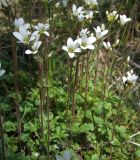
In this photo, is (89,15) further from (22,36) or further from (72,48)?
(22,36)

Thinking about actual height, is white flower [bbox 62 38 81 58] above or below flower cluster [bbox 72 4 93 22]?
below

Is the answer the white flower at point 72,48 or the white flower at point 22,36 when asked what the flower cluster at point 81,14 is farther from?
the white flower at point 22,36

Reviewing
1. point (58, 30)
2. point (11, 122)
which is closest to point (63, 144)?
point (11, 122)

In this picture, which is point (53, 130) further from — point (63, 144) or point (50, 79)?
point (50, 79)

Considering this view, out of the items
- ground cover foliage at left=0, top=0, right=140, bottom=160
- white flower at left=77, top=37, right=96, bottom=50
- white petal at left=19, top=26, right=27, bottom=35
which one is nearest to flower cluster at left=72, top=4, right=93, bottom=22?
ground cover foliage at left=0, top=0, right=140, bottom=160

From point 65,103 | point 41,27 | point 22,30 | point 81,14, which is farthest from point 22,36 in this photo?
point 65,103

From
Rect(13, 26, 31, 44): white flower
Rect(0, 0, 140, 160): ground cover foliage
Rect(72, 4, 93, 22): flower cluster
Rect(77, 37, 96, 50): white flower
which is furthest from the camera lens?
Rect(72, 4, 93, 22): flower cluster

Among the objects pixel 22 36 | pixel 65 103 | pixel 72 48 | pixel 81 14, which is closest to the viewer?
pixel 22 36

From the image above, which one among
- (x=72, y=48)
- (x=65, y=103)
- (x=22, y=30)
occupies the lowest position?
(x=65, y=103)

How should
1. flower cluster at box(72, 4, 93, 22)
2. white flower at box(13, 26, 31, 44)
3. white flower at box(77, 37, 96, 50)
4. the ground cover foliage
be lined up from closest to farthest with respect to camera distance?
white flower at box(13, 26, 31, 44), white flower at box(77, 37, 96, 50), the ground cover foliage, flower cluster at box(72, 4, 93, 22)

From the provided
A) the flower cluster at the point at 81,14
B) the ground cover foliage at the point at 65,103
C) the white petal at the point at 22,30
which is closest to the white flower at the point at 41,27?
the ground cover foliage at the point at 65,103

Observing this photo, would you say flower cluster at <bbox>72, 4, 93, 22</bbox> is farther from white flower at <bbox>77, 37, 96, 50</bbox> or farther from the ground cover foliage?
white flower at <bbox>77, 37, 96, 50</bbox>

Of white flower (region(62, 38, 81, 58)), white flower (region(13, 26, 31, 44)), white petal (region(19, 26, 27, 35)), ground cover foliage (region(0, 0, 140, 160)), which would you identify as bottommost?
ground cover foliage (region(0, 0, 140, 160))
